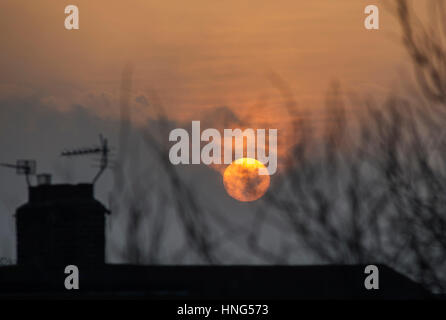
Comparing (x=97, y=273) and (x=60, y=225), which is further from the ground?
(x=60, y=225)

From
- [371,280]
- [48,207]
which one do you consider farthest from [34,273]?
[371,280]

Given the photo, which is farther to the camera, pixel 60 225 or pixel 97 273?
pixel 60 225

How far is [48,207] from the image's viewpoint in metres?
33.4

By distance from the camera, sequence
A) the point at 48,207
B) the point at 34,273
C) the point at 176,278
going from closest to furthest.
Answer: the point at 176,278 → the point at 34,273 → the point at 48,207

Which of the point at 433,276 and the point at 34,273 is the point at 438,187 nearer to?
the point at 433,276

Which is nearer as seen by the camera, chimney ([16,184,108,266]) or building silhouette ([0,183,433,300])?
building silhouette ([0,183,433,300])

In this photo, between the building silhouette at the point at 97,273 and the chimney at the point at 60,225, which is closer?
the building silhouette at the point at 97,273

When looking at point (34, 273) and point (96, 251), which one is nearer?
point (34, 273)
